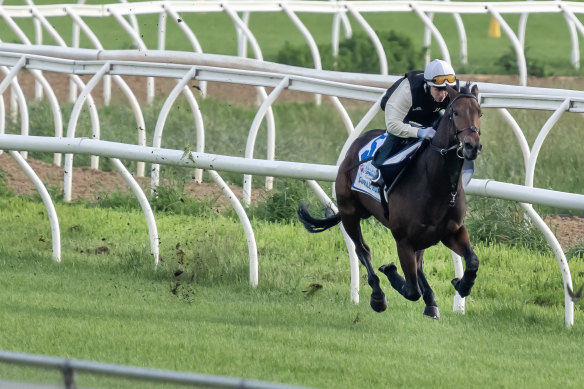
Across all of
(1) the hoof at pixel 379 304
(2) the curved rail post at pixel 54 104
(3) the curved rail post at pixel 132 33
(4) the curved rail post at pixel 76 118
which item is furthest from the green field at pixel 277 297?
(3) the curved rail post at pixel 132 33

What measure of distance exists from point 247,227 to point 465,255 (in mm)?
1991

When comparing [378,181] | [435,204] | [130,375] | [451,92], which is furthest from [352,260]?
[130,375]

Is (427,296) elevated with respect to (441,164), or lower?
lower

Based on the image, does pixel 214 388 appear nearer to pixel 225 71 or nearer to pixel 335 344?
pixel 335 344

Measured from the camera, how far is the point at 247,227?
27.4 feet

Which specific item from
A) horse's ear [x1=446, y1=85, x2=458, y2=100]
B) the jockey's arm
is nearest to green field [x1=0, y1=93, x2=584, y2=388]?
the jockey's arm

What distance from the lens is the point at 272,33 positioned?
2780 centimetres

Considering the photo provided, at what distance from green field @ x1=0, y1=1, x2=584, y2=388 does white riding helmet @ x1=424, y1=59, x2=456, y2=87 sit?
4.31ft

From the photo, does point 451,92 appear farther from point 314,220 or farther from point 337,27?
point 337,27

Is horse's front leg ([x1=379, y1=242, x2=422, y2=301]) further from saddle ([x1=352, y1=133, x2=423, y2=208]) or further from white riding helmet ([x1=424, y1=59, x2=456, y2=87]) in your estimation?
white riding helmet ([x1=424, y1=59, x2=456, y2=87])

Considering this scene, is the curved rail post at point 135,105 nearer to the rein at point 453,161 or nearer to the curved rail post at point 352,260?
the curved rail post at point 352,260

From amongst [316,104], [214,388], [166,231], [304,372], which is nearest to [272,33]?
[316,104]

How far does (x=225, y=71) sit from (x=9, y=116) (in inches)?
239

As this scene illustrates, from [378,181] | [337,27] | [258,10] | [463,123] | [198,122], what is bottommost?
[378,181]
